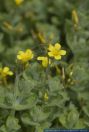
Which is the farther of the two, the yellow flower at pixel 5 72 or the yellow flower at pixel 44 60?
the yellow flower at pixel 5 72

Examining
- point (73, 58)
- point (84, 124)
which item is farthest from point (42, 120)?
point (73, 58)

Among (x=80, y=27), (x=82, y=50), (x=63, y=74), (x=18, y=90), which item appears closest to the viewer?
(x=18, y=90)

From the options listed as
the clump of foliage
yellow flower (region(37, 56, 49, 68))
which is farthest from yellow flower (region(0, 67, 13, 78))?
yellow flower (region(37, 56, 49, 68))

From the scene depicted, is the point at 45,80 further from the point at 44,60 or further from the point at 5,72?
the point at 5,72

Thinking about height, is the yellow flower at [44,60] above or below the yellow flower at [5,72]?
above

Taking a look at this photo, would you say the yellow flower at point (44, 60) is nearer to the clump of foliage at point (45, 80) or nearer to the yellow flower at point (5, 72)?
the clump of foliage at point (45, 80)

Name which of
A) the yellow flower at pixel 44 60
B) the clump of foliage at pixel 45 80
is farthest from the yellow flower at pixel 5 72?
the yellow flower at pixel 44 60

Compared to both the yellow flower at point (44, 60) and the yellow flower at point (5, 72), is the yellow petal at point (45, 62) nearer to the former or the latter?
the yellow flower at point (44, 60)

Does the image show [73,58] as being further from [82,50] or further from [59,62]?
[59,62]

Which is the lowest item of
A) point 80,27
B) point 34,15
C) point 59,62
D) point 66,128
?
point 66,128
